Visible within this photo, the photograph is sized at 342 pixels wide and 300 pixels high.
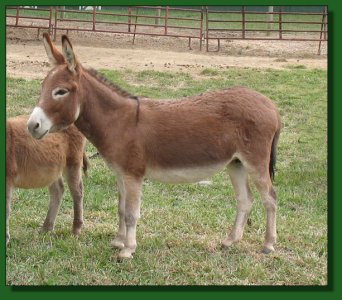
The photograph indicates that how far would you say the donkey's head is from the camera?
4.01m

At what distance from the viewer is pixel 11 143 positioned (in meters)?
4.59

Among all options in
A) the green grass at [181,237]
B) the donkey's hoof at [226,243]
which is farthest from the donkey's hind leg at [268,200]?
the donkey's hoof at [226,243]

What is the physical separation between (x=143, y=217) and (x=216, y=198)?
1.11 meters

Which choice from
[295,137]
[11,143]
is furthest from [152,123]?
[295,137]

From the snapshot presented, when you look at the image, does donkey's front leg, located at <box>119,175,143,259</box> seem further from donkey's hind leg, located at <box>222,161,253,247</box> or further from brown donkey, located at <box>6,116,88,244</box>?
donkey's hind leg, located at <box>222,161,253,247</box>

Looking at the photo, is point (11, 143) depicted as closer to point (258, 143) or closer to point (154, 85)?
point (258, 143)

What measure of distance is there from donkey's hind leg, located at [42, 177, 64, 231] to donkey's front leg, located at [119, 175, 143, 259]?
0.92m

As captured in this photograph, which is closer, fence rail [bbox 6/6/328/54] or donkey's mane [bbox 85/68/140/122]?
donkey's mane [bbox 85/68/140/122]

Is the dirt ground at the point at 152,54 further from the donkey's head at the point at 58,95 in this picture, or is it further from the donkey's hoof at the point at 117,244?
the donkey's head at the point at 58,95

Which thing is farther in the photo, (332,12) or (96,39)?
(96,39)

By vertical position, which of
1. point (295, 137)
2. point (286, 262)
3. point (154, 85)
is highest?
point (154, 85)

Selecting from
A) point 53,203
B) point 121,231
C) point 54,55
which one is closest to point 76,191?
point 53,203

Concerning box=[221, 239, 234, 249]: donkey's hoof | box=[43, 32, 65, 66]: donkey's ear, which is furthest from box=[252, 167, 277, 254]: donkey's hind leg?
box=[43, 32, 65, 66]: donkey's ear

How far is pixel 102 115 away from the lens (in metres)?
4.46
